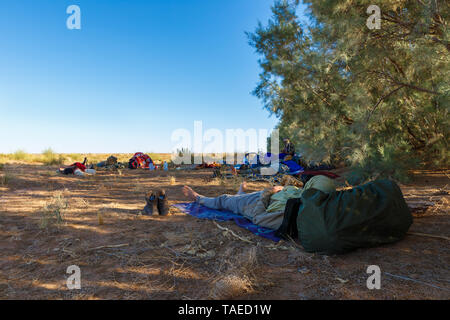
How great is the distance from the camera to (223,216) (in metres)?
3.84

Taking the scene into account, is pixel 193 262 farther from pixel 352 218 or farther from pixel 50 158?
pixel 50 158

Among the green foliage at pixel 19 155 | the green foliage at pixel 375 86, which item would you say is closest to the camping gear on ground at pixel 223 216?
the green foliage at pixel 375 86

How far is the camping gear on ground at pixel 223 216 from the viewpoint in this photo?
3051 millimetres

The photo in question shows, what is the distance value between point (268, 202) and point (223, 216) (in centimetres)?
75

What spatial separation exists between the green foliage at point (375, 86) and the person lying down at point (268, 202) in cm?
104

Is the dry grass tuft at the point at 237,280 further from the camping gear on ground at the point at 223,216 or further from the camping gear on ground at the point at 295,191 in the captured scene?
the camping gear on ground at the point at 295,191

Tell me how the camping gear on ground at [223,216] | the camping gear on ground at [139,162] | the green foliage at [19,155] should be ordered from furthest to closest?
the green foliage at [19,155] → the camping gear on ground at [139,162] → the camping gear on ground at [223,216]

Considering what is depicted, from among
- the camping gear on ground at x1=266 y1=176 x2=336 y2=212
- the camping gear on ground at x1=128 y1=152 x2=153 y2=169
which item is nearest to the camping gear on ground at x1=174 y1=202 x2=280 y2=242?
the camping gear on ground at x1=266 y1=176 x2=336 y2=212

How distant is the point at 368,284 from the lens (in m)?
1.84

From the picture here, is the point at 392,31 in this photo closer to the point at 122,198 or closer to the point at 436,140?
the point at 436,140

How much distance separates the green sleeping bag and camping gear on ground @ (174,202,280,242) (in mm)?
554

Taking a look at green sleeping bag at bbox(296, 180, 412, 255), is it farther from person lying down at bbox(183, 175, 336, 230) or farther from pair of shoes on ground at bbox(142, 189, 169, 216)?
pair of shoes on ground at bbox(142, 189, 169, 216)

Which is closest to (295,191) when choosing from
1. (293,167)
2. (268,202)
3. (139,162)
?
(268,202)

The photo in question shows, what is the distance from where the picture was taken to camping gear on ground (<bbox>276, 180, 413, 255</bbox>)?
2287mm
